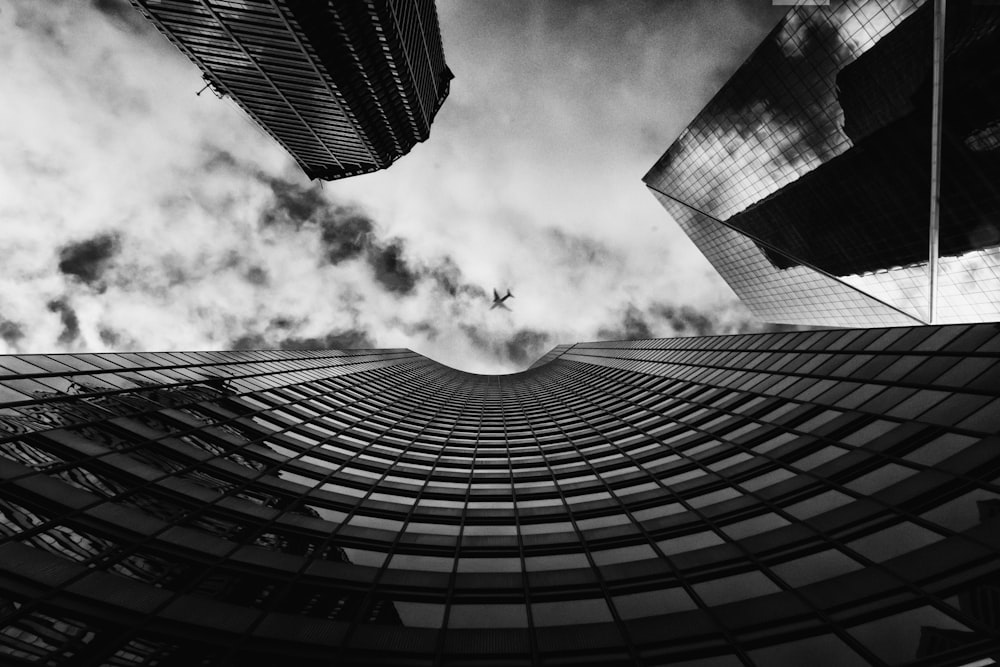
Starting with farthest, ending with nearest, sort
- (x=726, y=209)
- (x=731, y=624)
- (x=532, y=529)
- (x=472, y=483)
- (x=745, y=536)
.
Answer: (x=726, y=209) → (x=472, y=483) → (x=532, y=529) → (x=745, y=536) → (x=731, y=624)

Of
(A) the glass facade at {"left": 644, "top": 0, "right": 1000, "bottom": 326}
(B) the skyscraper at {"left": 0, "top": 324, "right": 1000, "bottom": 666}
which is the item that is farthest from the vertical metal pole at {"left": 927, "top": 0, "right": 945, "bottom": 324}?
(B) the skyscraper at {"left": 0, "top": 324, "right": 1000, "bottom": 666}

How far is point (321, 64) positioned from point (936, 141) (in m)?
109

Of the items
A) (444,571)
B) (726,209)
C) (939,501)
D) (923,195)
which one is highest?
(726,209)

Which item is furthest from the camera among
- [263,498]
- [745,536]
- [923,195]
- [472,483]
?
[923,195]

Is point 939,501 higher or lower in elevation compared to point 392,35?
lower

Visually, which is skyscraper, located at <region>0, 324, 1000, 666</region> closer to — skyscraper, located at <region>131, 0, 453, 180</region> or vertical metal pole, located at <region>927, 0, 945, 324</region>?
vertical metal pole, located at <region>927, 0, 945, 324</region>

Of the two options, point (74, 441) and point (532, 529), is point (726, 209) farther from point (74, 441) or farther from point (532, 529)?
point (74, 441)

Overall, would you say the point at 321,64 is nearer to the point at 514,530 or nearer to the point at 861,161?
the point at 861,161

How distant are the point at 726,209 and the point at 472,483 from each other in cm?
9162

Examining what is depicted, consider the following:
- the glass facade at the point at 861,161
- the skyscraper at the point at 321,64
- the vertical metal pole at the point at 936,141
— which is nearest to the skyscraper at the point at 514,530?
the vertical metal pole at the point at 936,141

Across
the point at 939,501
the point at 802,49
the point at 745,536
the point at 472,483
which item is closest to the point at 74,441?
the point at 472,483

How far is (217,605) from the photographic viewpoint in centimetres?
1151

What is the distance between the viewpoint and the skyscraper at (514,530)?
33.7ft

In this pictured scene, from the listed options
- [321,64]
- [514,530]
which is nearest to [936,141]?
[514,530]
